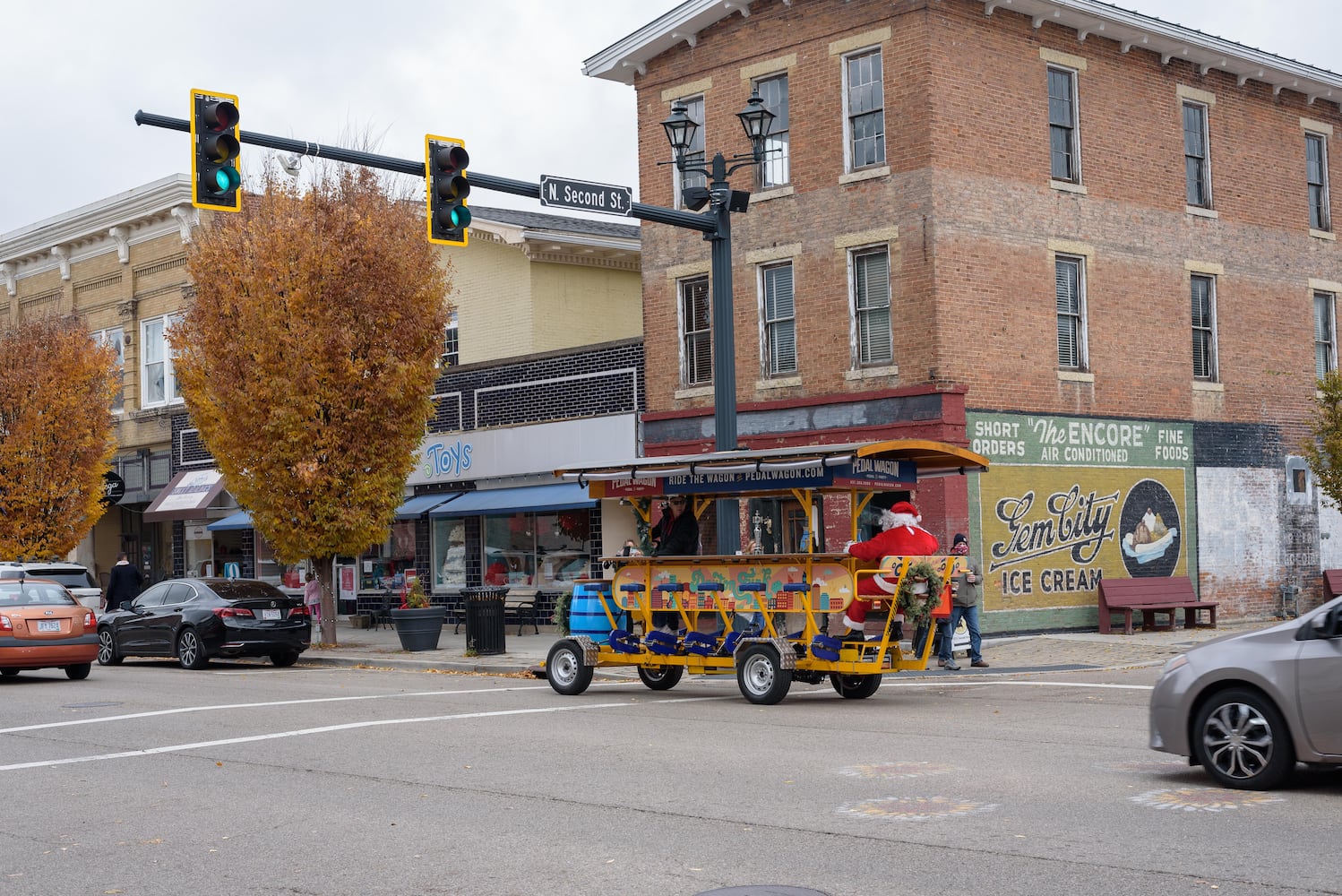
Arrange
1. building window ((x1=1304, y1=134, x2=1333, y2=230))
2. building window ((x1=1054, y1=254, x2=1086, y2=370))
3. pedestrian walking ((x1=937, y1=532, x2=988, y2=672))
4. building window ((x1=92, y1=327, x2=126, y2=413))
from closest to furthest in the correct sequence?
pedestrian walking ((x1=937, y1=532, x2=988, y2=672)) → building window ((x1=1054, y1=254, x2=1086, y2=370)) → building window ((x1=1304, y1=134, x2=1333, y2=230)) → building window ((x1=92, y1=327, x2=126, y2=413))

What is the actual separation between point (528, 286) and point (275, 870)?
23741mm

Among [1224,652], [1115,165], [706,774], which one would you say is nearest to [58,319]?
[1115,165]

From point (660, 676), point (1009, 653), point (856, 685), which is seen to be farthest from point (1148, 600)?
point (660, 676)

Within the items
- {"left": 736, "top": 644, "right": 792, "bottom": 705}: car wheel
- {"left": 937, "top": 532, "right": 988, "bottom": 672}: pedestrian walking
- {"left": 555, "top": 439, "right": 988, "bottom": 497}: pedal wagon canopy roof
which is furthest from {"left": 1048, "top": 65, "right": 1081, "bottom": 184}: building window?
{"left": 736, "top": 644, "right": 792, "bottom": 705}: car wheel

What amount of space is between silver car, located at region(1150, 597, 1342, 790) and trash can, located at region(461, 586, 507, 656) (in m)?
14.1

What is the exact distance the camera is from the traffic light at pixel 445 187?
16141 millimetres

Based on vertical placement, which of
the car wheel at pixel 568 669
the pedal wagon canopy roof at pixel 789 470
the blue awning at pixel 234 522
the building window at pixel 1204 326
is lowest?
the car wheel at pixel 568 669

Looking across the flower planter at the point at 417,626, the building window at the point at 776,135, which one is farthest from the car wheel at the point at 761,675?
the building window at the point at 776,135

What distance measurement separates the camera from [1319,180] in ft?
93.5

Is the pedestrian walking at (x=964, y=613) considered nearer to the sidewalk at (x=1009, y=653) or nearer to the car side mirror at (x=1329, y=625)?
the sidewalk at (x=1009, y=653)

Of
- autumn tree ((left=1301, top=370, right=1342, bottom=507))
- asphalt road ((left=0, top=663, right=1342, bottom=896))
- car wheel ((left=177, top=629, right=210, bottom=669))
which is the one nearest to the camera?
asphalt road ((left=0, top=663, right=1342, bottom=896))

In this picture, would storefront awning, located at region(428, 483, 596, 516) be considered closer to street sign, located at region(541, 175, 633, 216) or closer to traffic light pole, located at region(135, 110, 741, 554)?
traffic light pole, located at region(135, 110, 741, 554)

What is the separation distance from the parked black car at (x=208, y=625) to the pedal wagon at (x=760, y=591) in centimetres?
763

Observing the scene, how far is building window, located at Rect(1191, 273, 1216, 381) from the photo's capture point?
2616cm
